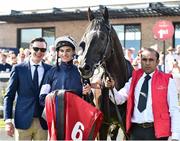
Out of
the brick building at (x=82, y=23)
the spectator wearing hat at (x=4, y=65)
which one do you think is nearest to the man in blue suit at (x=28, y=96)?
the spectator wearing hat at (x=4, y=65)

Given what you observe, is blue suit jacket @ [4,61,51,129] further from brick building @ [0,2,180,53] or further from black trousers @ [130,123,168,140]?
brick building @ [0,2,180,53]

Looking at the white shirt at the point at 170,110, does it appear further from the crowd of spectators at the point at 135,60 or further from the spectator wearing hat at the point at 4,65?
the spectator wearing hat at the point at 4,65

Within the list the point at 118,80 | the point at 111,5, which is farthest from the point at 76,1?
the point at 118,80

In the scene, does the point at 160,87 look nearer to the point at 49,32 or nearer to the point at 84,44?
the point at 84,44

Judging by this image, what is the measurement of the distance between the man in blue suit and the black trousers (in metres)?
1.02

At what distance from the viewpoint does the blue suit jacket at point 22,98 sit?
17.1ft

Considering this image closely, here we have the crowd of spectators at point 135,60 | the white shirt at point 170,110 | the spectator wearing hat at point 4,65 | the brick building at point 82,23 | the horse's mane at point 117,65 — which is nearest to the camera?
the white shirt at point 170,110

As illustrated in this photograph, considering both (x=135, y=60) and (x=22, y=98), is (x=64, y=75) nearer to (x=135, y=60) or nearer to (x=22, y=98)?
(x=22, y=98)

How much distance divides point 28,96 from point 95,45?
96cm

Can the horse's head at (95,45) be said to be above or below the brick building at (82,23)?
below

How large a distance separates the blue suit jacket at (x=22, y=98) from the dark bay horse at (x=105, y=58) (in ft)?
2.39

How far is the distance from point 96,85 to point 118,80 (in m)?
0.35

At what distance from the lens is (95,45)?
16.7 feet

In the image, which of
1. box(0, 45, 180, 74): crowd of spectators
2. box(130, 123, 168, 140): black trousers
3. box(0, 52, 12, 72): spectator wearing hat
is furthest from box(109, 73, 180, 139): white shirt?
box(0, 52, 12, 72): spectator wearing hat
